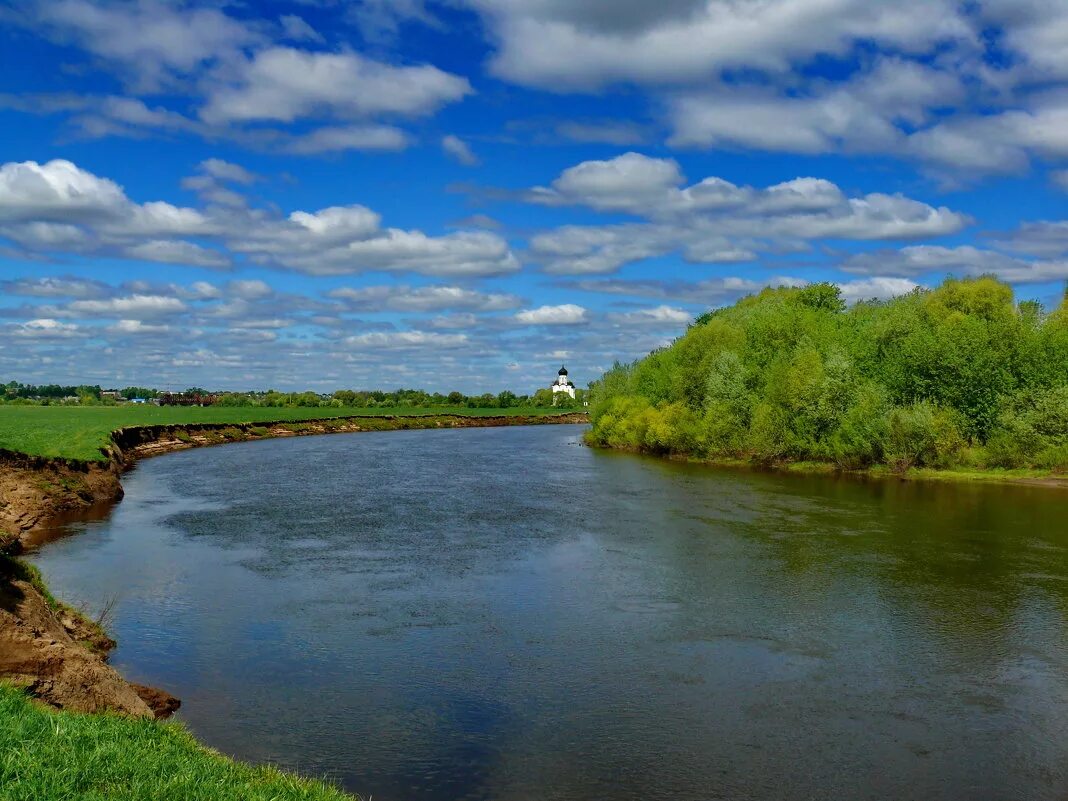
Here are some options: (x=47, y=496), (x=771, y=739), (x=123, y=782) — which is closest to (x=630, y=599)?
(x=771, y=739)

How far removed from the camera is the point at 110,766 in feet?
30.1

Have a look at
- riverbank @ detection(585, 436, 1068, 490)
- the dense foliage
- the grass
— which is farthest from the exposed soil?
the dense foliage

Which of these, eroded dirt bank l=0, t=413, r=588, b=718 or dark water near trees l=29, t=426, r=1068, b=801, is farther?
dark water near trees l=29, t=426, r=1068, b=801

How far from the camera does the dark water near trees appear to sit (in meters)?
13.7

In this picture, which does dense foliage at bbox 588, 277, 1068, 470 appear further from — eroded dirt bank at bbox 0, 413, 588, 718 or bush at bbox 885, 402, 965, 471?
eroded dirt bank at bbox 0, 413, 588, 718

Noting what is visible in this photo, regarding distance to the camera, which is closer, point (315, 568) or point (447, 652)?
point (447, 652)

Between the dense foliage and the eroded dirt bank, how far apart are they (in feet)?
159

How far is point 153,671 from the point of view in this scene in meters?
17.4

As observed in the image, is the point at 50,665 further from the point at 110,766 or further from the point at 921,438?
the point at 921,438

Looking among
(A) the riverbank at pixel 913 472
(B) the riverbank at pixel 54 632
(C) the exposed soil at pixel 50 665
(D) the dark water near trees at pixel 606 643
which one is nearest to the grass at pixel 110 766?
(B) the riverbank at pixel 54 632

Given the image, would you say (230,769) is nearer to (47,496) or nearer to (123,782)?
(123,782)

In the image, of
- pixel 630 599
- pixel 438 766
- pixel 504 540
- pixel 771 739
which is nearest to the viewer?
pixel 438 766

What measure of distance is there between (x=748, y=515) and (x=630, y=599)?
1843cm

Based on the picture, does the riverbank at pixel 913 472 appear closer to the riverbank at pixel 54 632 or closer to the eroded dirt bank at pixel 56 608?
the eroded dirt bank at pixel 56 608
